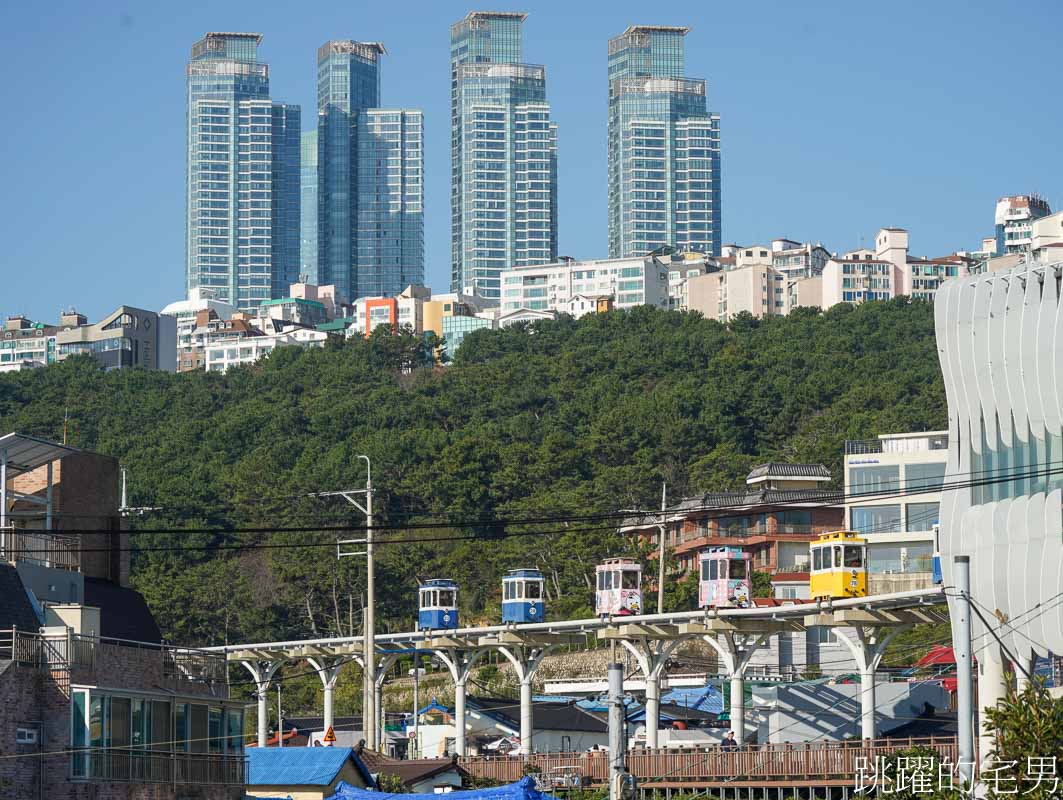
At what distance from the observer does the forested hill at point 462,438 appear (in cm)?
9738

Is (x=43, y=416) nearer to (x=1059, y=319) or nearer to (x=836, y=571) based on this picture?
(x=836, y=571)

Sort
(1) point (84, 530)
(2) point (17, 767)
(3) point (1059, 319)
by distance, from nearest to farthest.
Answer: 1. (2) point (17, 767)
2. (3) point (1059, 319)
3. (1) point (84, 530)

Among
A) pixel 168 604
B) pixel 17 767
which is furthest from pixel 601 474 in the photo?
pixel 17 767

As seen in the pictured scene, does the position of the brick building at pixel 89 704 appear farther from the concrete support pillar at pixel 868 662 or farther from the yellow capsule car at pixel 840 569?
the yellow capsule car at pixel 840 569

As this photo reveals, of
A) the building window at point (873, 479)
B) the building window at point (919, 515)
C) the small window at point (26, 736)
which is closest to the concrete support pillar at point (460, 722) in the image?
the small window at point (26, 736)

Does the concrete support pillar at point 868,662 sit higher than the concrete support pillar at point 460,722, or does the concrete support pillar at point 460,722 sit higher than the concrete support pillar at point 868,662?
the concrete support pillar at point 868,662

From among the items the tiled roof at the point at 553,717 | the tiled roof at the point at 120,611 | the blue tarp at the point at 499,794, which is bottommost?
the tiled roof at the point at 553,717

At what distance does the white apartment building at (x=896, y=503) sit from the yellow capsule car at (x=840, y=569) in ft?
99.8

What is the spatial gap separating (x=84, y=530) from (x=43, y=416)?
93.0 m

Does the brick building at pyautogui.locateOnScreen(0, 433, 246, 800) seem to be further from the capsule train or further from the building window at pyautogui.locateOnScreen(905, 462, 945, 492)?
the building window at pyautogui.locateOnScreen(905, 462, 945, 492)

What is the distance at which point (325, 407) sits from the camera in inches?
5281

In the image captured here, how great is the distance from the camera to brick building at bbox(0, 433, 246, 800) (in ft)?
102

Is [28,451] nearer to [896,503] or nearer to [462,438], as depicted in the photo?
[896,503]

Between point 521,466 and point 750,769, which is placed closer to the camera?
point 750,769
